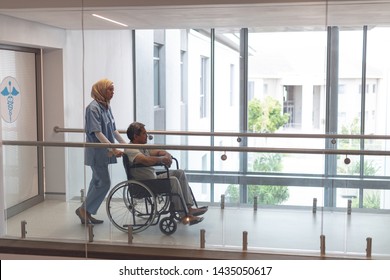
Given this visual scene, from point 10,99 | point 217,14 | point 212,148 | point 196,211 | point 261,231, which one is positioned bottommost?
point 261,231

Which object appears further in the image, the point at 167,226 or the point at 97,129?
the point at 97,129

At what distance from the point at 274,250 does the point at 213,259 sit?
527 mm

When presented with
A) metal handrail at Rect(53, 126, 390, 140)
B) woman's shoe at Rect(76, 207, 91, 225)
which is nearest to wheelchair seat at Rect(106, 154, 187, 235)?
woman's shoe at Rect(76, 207, 91, 225)

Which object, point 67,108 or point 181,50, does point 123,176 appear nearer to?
point 67,108

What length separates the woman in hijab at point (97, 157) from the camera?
4.80 metres

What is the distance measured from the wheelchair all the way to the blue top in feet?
0.70

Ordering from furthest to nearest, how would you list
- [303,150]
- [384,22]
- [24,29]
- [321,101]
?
[321,101]
[384,22]
[24,29]
[303,150]

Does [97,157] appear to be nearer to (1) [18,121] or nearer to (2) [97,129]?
(2) [97,129]

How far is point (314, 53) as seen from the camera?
8.11m

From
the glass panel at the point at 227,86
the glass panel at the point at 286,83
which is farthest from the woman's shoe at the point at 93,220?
the glass panel at the point at 227,86

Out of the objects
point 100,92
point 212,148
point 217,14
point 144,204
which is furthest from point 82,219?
point 217,14

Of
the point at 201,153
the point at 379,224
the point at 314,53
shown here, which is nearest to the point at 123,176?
the point at 201,153

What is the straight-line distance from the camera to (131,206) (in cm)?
473

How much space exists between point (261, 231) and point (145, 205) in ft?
3.31
